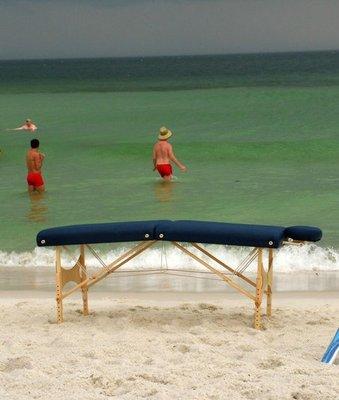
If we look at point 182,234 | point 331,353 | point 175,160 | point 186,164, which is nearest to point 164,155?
point 175,160

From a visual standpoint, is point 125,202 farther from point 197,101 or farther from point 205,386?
point 197,101

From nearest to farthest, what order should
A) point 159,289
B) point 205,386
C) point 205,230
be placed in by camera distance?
point 205,386 → point 205,230 → point 159,289

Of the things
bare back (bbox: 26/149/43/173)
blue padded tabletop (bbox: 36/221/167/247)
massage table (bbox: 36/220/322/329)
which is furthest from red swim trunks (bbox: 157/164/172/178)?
blue padded tabletop (bbox: 36/221/167/247)

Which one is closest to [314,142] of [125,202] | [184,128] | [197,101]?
Answer: [184,128]

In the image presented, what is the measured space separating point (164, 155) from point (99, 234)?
29.1 feet

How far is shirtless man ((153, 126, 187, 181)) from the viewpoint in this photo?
48.0ft

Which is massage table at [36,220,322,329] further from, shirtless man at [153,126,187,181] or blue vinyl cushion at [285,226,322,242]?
shirtless man at [153,126,187,181]

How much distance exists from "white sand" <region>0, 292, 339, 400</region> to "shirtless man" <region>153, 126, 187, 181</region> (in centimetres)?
734

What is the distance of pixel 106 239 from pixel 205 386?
1.43 metres

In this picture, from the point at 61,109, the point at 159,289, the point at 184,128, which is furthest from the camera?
the point at 61,109

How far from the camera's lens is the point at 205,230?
5.94 metres

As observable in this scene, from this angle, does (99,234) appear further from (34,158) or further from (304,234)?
(34,158)

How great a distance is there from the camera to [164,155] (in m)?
14.9

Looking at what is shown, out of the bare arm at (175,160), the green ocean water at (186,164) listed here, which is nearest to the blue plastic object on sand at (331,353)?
the green ocean water at (186,164)
